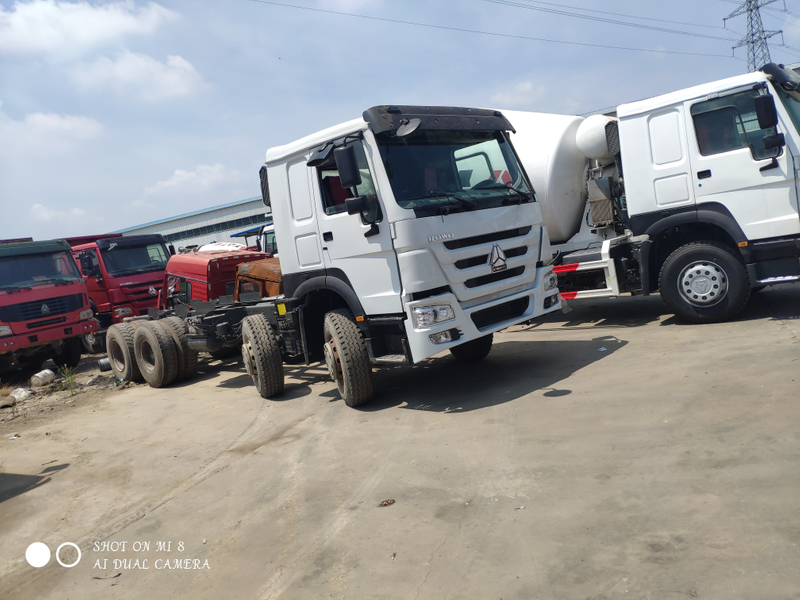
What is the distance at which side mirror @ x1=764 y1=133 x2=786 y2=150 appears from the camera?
6.48 meters

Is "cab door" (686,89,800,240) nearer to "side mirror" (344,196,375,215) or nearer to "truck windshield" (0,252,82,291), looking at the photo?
"side mirror" (344,196,375,215)

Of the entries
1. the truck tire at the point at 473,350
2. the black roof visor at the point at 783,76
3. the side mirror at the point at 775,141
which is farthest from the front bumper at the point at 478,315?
the black roof visor at the point at 783,76

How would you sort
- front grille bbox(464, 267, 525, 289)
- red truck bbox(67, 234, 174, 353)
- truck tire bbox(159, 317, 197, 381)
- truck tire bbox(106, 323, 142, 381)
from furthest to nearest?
red truck bbox(67, 234, 174, 353) < truck tire bbox(106, 323, 142, 381) < truck tire bbox(159, 317, 197, 381) < front grille bbox(464, 267, 525, 289)

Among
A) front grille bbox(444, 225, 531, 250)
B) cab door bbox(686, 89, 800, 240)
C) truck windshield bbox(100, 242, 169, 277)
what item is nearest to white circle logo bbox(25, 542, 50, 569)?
front grille bbox(444, 225, 531, 250)

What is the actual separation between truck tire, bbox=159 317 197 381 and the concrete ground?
2.03 metres

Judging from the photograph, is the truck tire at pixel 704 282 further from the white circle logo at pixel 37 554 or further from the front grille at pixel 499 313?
the white circle logo at pixel 37 554

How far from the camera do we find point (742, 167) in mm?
6828

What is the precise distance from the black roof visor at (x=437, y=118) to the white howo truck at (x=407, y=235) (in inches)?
0.6

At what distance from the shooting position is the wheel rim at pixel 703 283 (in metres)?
7.14

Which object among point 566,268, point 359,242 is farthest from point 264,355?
point 566,268

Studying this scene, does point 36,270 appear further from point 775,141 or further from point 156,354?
point 775,141

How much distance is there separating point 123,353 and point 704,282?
8.75 meters

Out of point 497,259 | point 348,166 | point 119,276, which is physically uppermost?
point 348,166

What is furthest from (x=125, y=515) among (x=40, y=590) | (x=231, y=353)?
(x=231, y=353)
